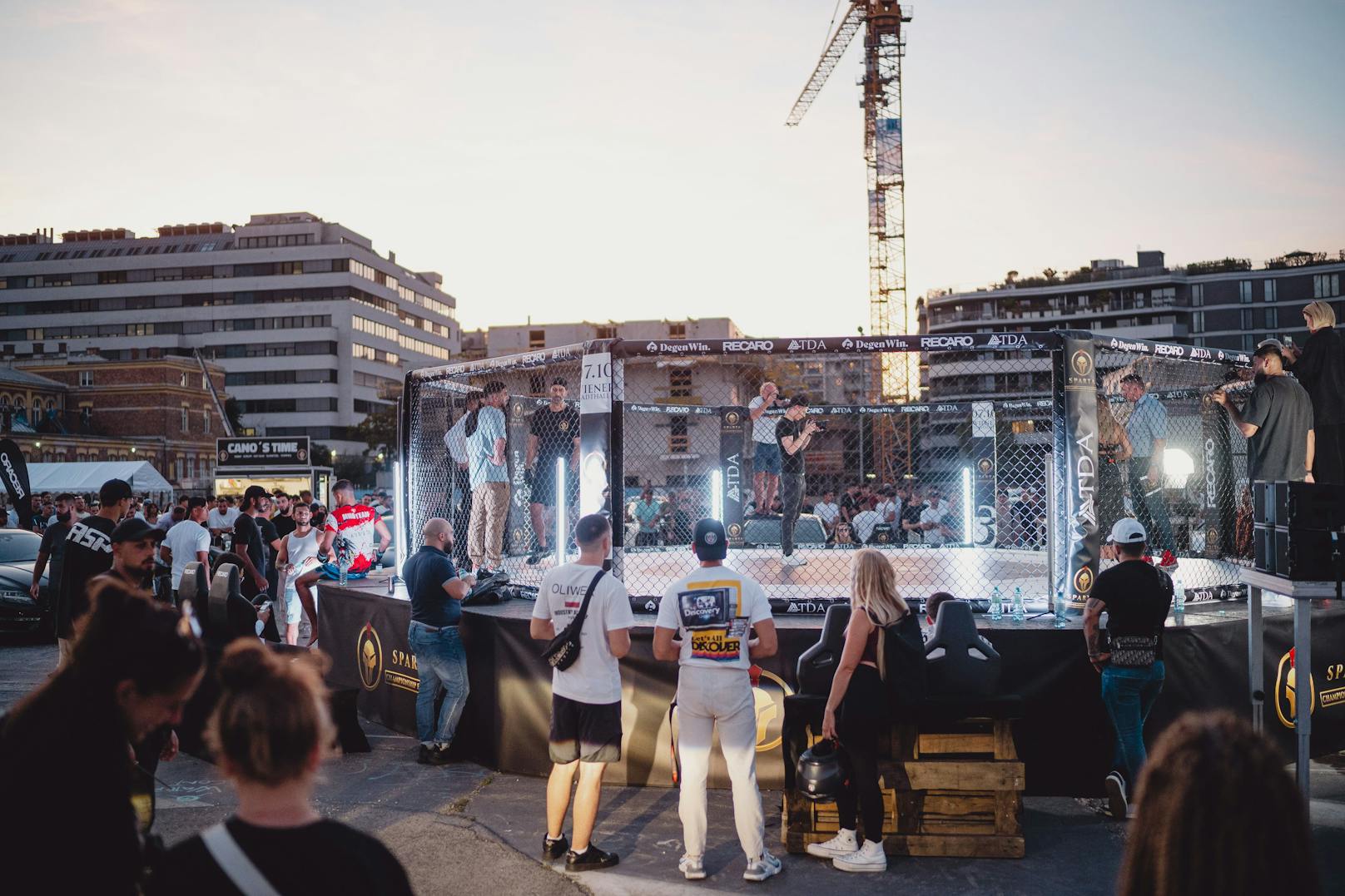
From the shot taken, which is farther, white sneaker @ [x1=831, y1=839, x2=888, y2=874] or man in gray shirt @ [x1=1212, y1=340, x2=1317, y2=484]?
man in gray shirt @ [x1=1212, y1=340, x2=1317, y2=484]

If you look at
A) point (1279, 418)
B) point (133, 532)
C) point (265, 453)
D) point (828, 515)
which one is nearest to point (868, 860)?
point (133, 532)

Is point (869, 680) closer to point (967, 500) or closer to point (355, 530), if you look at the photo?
point (355, 530)

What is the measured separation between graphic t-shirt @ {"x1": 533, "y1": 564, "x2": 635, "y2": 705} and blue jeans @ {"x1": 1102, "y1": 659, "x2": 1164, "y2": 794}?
311 centimetres

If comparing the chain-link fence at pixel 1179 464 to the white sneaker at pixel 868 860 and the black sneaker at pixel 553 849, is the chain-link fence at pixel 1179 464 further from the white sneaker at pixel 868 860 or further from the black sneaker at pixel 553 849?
the black sneaker at pixel 553 849

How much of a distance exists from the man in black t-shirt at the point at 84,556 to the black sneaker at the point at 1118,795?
6.82 metres

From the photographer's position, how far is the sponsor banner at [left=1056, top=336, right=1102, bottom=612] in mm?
6504

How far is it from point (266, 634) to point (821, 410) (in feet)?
26.0

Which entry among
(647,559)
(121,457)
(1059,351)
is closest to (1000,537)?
(647,559)

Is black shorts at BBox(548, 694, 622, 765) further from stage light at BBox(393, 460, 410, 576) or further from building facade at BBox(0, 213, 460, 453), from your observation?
building facade at BBox(0, 213, 460, 453)

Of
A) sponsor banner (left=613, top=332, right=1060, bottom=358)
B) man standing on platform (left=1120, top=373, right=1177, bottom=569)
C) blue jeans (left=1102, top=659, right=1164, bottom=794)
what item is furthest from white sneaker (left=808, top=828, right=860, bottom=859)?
man standing on platform (left=1120, top=373, right=1177, bottom=569)

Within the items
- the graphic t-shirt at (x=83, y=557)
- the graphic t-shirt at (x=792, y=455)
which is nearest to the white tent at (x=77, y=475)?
the graphic t-shirt at (x=792, y=455)

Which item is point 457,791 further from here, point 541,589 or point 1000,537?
point 1000,537

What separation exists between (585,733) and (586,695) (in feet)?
0.70

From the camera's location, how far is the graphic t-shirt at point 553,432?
8.95 m
